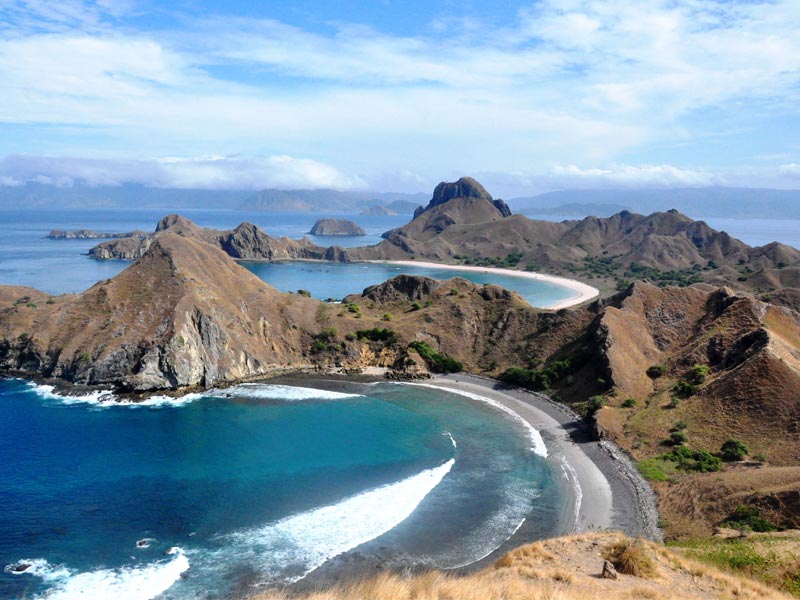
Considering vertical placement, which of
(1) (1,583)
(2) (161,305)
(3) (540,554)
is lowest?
(1) (1,583)

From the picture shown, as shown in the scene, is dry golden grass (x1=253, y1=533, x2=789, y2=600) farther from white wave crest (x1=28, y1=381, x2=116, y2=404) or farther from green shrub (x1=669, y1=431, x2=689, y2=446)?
white wave crest (x1=28, y1=381, x2=116, y2=404)

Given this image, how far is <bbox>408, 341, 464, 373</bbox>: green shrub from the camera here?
2943 inches

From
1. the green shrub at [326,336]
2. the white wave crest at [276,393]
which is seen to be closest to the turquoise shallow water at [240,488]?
the white wave crest at [276,393]

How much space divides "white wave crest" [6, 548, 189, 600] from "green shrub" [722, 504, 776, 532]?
3432 cm

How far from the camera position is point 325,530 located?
121 ft

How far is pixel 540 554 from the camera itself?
24453 millimetres

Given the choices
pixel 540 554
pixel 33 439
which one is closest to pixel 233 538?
pixel 540 554

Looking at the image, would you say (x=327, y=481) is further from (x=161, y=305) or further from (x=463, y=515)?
(x=161, y=305)

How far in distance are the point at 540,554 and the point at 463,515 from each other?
1583cm

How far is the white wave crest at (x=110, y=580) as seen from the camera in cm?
3006

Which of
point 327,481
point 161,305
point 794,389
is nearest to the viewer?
point 327,481

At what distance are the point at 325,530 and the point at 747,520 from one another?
27593mm

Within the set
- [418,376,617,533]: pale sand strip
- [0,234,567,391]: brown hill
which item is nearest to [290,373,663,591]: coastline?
[418,376,617,533]: pale sand strip

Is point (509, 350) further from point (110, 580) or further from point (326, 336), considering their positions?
point (110, 580)
